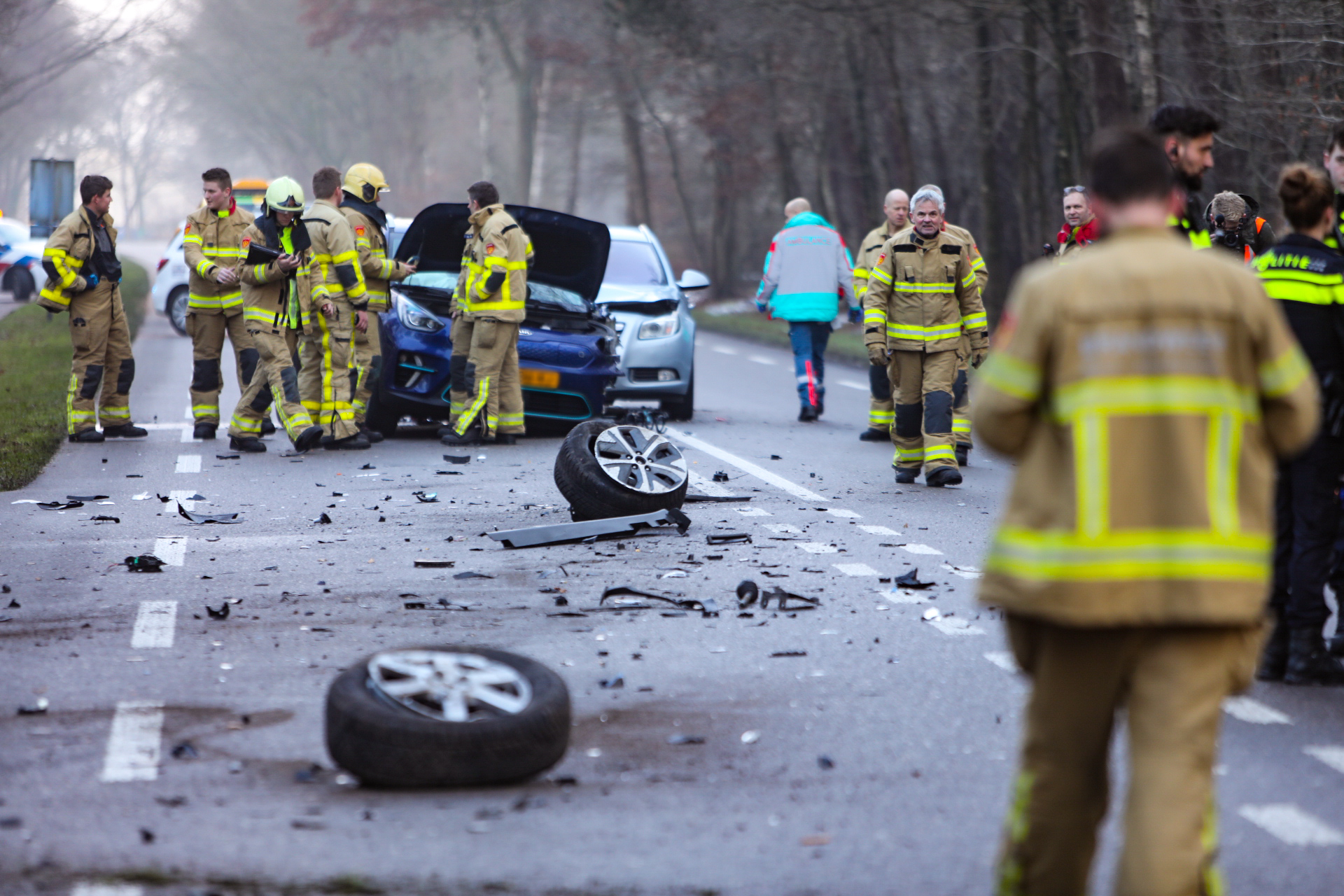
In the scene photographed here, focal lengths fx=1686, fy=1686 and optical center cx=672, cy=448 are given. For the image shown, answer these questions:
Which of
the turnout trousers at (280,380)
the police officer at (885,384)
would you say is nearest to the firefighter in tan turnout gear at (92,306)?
the turnout trousers at (280,380)

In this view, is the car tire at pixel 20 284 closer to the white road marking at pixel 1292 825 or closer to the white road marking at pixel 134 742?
the white road marking at pixel 134 742

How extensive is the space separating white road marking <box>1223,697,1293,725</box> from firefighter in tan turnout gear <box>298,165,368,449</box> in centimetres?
856

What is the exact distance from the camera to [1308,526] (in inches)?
231

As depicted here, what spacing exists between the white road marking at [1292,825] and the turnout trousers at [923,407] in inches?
259

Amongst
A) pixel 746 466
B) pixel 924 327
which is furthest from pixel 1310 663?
pixel 746 466

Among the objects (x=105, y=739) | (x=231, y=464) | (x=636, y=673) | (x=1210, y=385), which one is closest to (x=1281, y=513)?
(x=636, y=673)

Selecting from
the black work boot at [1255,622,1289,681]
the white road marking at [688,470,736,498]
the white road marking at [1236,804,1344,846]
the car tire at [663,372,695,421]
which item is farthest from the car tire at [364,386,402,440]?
the white road marking at [1236,804,1344,846]

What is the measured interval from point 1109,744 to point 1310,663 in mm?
2971

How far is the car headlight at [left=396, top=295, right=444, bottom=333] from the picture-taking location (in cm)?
1376

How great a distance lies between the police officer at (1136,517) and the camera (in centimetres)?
318

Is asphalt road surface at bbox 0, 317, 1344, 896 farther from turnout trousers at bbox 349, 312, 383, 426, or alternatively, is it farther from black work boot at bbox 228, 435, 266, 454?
turnout trousers at bbox 349, 312, 383, 426

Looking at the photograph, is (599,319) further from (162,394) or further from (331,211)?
(162,394)

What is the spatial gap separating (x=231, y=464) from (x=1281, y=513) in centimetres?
821

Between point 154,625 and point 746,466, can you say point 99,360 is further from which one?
point 154,625
